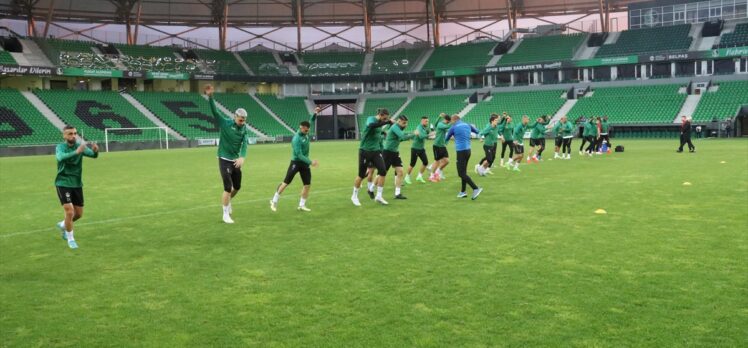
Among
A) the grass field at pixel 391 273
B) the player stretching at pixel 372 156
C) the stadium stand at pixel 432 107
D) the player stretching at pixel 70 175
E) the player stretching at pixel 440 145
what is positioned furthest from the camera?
the stadium stand at pixel 432 107

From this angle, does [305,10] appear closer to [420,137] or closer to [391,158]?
[420,137]

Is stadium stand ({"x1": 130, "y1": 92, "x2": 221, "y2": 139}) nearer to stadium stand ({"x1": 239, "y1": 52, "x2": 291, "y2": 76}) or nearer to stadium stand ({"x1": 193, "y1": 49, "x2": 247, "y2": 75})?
stadium stand ({"x1": 193, "y1": 49, "x2": 247, "y2": 75})

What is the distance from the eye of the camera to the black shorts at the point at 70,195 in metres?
9.60

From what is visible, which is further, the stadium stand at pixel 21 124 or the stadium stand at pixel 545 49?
the stadium stand at pixel 545 49

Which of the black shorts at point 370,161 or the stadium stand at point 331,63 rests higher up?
the stadium stand at point 331,63

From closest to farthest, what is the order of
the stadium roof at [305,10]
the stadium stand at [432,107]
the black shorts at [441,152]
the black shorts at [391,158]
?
the black shorts at [391,158] → the black shorts at [441,152] → the stadium roof at [305,10] → the stadium stand at [432,107]

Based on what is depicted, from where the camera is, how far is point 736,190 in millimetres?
14570

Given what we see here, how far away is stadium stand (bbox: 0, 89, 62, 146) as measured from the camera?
47219mm

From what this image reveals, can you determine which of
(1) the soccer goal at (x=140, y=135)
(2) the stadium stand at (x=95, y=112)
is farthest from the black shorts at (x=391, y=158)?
(2) the stadium stand at (x=95, y=112)

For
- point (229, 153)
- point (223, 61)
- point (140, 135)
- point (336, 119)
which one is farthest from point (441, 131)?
point (336, 119)

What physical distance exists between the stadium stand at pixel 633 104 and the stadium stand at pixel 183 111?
37018 mm

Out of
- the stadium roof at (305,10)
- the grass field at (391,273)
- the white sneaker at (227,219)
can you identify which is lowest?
the grass field at (391,273)

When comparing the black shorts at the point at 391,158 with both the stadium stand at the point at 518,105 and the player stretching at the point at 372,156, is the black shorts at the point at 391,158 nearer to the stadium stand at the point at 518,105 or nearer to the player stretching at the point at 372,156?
the player stretching at the point at 372,156

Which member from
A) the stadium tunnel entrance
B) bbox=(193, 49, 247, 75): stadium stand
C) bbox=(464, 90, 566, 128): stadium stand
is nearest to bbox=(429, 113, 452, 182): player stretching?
bbox=(464, 90, 566, 128): stadium stand
